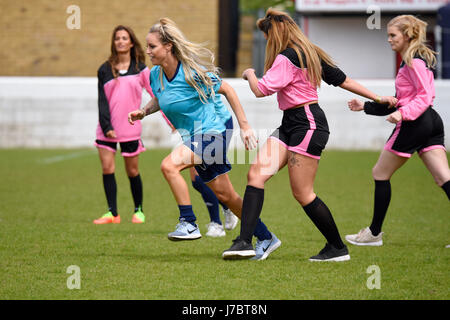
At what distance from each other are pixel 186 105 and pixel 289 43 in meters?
0.96

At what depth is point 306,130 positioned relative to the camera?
5.67 meters

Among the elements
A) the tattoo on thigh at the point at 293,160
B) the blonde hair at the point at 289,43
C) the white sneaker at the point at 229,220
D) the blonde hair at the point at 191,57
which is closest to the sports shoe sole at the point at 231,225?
the white sneaker at the point at 229,220

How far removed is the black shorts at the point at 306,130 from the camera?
5.67 metres

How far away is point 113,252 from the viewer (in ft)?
21.2

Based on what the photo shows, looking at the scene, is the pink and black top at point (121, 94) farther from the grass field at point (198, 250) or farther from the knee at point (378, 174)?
the knee at point (378, 174)

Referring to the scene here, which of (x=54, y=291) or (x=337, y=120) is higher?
(x=54, y=291)

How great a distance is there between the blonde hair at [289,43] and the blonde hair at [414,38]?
102 centimetres

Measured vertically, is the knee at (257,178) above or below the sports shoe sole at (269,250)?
above

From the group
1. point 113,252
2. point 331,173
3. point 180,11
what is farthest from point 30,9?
point 113,252

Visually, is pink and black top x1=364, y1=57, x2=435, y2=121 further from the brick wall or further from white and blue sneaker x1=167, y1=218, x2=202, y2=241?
the brick wall

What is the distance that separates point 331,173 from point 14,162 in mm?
6127

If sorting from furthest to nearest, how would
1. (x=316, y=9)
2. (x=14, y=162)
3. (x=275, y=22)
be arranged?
(x=316, y=9), (x=14, y=162), (x=275, y=22)

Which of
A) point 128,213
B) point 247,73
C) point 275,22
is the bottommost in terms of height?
point 128,213

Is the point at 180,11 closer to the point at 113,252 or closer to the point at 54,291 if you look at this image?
the point at 113,252
